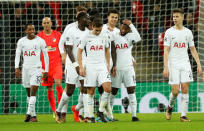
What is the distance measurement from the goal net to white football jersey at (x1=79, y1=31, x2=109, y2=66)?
5102 millimetres

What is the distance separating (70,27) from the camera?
34.4 ft

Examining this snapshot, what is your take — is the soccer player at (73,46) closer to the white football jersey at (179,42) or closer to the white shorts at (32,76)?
the white shorts at (32,76)

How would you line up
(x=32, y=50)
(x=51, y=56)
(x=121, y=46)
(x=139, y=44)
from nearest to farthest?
1. (x=121, y=46)
2. (x=32, y=50)
3. (x=51, y=56)
4. (x=139, y=44)

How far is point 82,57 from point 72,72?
33 centimetres

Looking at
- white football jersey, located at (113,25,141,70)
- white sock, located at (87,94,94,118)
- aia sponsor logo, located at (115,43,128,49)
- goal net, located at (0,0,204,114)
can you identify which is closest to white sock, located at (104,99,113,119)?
white football jersey, located at (113,25,141,70)

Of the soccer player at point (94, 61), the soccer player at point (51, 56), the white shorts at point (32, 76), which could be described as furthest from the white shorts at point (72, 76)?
the soccer player at point (51, 56)

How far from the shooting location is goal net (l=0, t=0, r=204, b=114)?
14.8m

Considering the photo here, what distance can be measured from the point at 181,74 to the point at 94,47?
1720 millimetres

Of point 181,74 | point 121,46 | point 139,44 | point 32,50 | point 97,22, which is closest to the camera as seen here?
point 97,22

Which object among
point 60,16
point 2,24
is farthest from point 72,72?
point 60,16

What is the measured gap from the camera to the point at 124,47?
10.8 meters

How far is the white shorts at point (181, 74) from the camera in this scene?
1023 cm

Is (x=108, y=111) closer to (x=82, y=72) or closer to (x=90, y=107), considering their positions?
(x=90, y=107)

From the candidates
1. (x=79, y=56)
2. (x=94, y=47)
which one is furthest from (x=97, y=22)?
(x=79, y=56)
